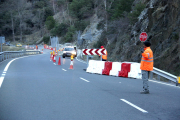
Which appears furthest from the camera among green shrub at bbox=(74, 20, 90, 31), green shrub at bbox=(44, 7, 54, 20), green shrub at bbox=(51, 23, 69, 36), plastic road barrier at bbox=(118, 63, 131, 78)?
green shrub at bbox=(44, 7, 54, 20)

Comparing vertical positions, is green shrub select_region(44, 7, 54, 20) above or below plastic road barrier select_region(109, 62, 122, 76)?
above

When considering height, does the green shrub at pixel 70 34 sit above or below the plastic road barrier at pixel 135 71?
above

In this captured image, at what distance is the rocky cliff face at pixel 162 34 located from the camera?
846 inches

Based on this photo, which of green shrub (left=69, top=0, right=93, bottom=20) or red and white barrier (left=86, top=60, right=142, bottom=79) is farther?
green shrub (left=69, top=0, right=93, bottom=20)

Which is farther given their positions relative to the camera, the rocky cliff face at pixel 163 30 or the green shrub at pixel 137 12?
the green shrub at pixel 137 12

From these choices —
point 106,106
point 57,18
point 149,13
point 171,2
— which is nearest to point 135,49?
point 149,13

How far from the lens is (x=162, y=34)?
25625mm

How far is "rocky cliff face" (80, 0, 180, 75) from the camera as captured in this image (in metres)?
21.5

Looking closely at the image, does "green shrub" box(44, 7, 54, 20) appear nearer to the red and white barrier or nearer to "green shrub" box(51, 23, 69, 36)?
"green shrub" box(51, 23, 69, 36)

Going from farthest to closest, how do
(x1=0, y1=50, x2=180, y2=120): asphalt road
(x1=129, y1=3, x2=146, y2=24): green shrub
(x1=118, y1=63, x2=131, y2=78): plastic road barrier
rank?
(x1=129, y1=3, x2=146, y2=24): green shrub
(x1=118, y1=63, x2=131, y2=78): plastic road barrier
(x1=0, y1=50, x2=180, y2=120): asphalt road

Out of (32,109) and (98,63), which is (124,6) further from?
(32,109)

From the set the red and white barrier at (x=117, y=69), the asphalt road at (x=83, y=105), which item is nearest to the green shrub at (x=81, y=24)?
the red and white barrier at (x=117, y=69)

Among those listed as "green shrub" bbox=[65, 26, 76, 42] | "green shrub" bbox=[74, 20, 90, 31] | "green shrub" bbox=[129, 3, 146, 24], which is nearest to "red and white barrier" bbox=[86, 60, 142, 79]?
"green shrub" bbox=[129, 3, 146, 24]

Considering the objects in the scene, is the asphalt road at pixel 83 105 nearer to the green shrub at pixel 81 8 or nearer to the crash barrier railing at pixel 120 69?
the crash barrier railing at pixel 120 69
